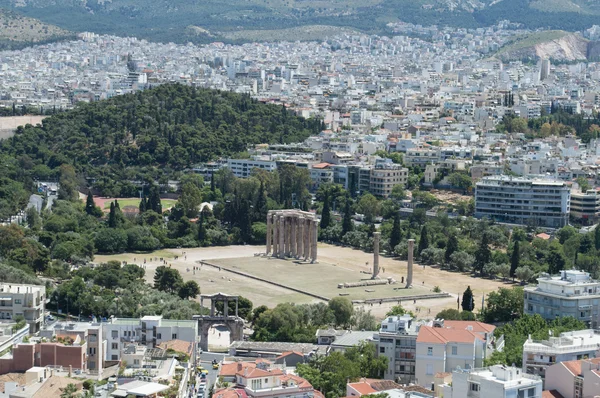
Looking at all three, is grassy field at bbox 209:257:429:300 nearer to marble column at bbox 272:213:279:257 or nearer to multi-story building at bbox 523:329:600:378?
marble column at bbox 272:213:279:257

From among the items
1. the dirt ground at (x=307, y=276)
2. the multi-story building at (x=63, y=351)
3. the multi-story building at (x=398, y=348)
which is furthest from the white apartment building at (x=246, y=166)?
the multi-story building at (x=63, y=351)

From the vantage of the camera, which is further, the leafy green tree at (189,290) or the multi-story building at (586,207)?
the multi-story building at (586,207)

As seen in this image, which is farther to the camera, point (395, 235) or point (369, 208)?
point (369, 208)

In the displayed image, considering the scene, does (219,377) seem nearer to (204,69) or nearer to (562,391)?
(562,391)

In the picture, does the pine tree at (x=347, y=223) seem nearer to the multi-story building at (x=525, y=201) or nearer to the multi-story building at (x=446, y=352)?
the multi-story building at (x=525, y=201)

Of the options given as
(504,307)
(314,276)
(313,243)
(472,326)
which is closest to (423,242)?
(313,243)

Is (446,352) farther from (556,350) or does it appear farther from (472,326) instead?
(556,350)

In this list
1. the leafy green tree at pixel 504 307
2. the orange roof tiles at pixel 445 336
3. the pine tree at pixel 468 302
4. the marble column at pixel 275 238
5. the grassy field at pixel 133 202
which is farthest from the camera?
the grassy field at pixel 133 202
